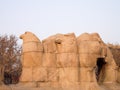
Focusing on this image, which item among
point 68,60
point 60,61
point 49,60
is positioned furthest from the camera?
point 49,60

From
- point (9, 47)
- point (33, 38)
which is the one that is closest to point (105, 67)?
point (33, 38)

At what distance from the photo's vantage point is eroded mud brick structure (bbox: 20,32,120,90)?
51.8ft

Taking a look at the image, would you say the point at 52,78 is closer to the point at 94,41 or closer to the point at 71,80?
the point at 71,80

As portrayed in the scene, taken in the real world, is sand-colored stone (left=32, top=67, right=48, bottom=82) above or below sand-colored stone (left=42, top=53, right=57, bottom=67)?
below

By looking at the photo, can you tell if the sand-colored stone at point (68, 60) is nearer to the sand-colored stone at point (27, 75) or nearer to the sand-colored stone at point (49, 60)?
the sand-colored stone at point (49, 60)

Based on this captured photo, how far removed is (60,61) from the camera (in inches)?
627

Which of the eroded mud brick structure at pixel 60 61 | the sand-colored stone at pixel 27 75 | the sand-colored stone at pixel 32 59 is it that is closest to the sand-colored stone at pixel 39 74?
the eroded mud brick structure at pixel 60 61

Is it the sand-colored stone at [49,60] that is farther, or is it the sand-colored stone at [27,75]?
the sand-colored stone at [49,60]

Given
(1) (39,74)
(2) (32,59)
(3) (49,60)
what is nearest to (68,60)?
(3) (49,60)

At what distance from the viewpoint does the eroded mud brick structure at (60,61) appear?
15773 millimetres


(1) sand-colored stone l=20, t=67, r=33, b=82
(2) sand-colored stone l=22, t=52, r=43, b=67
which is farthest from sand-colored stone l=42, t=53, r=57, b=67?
(1) sand-colored stone l=20, t=67, r=33, b=82

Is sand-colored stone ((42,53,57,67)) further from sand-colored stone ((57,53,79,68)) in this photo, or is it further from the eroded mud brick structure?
sand-colored stone ((57,53,79,68))

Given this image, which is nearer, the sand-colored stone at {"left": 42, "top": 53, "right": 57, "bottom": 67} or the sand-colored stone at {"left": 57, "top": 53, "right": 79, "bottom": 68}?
the sand-colored stone at {"left": 57, "top": 53, "right": 79, "bottom": 68}

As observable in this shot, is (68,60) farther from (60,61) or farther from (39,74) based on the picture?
(39,74)
